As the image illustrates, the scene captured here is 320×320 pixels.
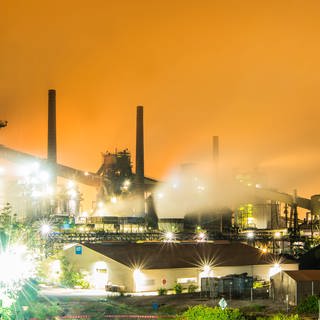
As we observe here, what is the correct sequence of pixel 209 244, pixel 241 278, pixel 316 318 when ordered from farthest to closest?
pixel 209 244, pixel 241 278, pixel 316 318

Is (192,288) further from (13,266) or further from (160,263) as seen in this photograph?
(13,266)

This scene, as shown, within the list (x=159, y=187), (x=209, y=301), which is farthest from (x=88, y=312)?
(x=159, y=187)

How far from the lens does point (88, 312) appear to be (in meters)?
29.1

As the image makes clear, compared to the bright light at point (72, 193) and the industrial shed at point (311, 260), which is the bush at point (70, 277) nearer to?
the industrial shed at point (311, 260)

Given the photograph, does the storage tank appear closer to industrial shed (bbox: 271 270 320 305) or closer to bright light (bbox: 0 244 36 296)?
industrial shed (bbox: 271 270 320 305)

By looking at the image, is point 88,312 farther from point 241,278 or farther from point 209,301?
point 241,278

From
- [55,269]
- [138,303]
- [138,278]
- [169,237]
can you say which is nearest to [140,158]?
[169,237]

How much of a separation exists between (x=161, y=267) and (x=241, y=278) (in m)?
5.41

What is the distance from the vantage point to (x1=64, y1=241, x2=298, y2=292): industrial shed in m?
39.7

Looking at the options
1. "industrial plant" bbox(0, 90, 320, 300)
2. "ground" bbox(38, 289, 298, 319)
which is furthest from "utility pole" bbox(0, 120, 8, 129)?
"ground" bbox(38, 289, 298, 319)

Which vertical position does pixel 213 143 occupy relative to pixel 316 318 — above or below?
above

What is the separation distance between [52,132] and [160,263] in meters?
29.3

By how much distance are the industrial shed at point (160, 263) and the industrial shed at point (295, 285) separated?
7.73 metres

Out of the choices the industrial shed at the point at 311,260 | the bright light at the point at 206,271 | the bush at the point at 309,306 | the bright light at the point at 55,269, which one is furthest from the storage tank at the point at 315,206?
the bush at the point at 309,306
